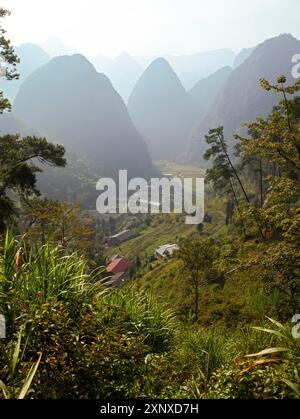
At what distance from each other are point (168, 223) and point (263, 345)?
86.9 m

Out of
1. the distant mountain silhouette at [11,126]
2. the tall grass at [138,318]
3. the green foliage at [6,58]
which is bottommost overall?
the tall grass at [138,318]

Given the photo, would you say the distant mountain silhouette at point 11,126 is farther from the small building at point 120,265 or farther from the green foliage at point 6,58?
the green foliage at point 6,58

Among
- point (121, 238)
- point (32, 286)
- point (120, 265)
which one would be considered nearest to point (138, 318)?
point (32, 286)

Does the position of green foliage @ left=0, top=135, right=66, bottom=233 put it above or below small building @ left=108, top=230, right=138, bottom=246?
above

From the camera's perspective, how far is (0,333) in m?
4.48

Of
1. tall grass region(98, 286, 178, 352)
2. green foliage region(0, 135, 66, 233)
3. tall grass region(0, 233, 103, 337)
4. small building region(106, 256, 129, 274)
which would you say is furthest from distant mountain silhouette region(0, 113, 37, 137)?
tall grass region(0, 233, 103, 337)

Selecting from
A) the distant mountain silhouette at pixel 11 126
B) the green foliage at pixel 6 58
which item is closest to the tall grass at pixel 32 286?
the green foliage at pixel 6 58

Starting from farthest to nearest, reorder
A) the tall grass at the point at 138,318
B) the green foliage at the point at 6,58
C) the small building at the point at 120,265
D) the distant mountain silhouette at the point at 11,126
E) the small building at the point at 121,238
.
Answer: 1. the distant mountain silhouette at the point at 11,126
2. the small building at the point at 121,238
3. the small building at the point at 120,265
4. the green foliage at the point at 6,58
5. the tall grass at the point at 138,318

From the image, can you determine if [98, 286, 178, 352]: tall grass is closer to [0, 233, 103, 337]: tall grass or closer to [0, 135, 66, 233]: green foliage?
[0, 233, 103, 337]: tall grass

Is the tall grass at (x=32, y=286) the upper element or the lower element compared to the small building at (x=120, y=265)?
upper

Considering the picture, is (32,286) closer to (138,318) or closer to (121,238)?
(138,318)

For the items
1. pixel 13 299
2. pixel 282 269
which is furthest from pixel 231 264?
pixel 13 299
